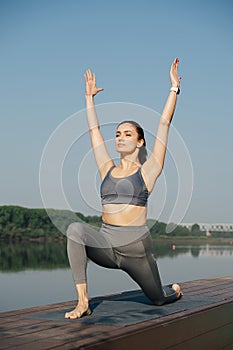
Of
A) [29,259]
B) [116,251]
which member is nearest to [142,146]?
[116,251]

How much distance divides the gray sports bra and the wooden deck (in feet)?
2.78

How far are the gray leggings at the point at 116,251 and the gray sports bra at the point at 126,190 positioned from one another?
187 millimetres

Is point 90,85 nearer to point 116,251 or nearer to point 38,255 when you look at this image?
point 116,251

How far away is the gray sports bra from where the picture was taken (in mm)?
4637

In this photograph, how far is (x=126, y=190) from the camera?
4.63 meters

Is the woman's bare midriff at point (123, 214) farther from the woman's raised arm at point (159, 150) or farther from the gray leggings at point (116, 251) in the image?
the woman's raised arm at point (159, 150)

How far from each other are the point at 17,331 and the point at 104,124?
5.74 feet

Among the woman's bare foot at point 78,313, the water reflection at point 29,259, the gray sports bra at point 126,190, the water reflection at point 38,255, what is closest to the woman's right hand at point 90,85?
the gray sports bra at point 126,190

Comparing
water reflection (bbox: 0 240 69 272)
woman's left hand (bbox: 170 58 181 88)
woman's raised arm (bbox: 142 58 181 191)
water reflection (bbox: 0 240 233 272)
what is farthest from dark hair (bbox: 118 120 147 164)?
water reflection (bbox: 0 240 69 272)

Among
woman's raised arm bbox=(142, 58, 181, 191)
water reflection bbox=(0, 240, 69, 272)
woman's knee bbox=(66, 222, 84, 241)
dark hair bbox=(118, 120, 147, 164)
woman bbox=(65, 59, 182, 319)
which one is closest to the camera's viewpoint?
woman's knee bbox=(66, 222, 84, 241)

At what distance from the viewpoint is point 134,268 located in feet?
15.3

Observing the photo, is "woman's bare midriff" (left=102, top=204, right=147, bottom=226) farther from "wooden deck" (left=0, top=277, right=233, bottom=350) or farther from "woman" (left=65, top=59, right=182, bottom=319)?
"wooden deck" (left=0, top=277, right=233, bottom=350)

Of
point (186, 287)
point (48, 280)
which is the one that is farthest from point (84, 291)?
point (48, 280)

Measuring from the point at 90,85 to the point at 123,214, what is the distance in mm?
1098
